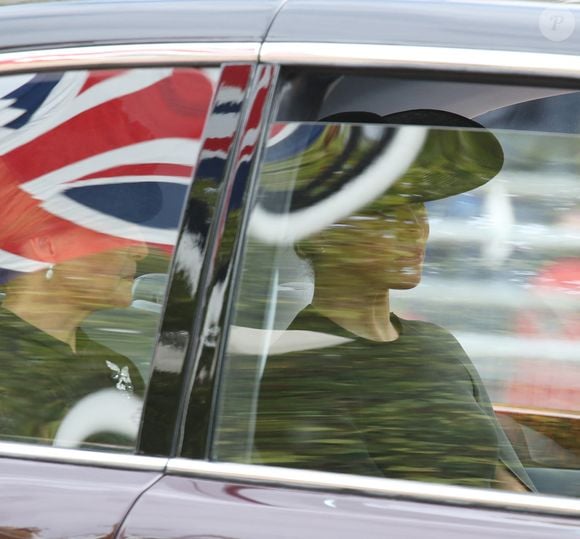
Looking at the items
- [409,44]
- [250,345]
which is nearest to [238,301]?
[250,345]

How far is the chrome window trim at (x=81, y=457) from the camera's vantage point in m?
1.48

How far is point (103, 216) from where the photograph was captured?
1.62 m

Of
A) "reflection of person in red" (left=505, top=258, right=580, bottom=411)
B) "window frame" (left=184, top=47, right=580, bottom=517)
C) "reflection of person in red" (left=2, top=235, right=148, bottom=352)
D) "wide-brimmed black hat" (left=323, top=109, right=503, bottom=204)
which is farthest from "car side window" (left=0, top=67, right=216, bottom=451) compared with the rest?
"reflection of person in red" (left=505, top=258, right=580, bottom=411)

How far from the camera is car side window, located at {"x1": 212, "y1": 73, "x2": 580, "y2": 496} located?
1.48m

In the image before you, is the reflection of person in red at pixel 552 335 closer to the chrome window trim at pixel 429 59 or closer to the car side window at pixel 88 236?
the chrome window trim at pixel 429 59

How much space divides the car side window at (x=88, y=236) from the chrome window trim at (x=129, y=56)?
0.02 meters

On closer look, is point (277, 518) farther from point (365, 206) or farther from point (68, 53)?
point (68, 53)

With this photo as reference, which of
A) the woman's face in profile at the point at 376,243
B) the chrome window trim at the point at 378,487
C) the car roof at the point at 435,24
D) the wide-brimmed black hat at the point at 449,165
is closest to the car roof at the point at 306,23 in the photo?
the car roof at the point at 435,24

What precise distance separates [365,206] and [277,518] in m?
0.49

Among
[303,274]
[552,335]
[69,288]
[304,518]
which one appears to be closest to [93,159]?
[69,288]

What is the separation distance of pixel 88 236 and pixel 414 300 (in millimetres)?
543

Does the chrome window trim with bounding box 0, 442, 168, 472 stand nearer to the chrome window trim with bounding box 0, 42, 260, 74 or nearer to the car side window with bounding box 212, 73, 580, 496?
the car side window with bounding box 212, 73, 580, 496

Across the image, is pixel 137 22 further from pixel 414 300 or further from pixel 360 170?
pixel 414 300

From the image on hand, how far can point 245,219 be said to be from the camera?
1.52 meters
